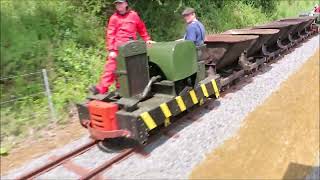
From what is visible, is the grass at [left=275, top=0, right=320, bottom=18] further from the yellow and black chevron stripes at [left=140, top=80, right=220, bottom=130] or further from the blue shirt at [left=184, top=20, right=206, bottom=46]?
the yellow and black chevron stripes at [left=140, top=80, right=220, bottom=130]

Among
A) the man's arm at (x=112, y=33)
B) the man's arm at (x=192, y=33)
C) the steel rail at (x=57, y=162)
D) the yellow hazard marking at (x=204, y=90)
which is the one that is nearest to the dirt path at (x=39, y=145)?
the steel rail at (x=57, y=162)

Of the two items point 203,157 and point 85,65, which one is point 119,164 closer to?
point 203,157

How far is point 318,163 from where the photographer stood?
17.0 feet

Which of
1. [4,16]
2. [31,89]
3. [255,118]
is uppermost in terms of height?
[4,16]

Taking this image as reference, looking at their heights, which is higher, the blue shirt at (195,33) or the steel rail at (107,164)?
the blue shirt at (195,33)

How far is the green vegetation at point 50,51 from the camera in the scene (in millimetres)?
7414

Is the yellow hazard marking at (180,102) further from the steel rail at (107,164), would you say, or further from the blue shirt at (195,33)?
the blue shirt at (195,33)

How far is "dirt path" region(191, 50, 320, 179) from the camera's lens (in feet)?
17.0

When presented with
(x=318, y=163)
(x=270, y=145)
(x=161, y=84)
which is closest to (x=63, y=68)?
(x=161, y=84)

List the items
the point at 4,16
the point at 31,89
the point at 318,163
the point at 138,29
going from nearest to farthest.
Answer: the point at 318,163 → the point at 138,29 → the point at 31,89 → the point at 4,16

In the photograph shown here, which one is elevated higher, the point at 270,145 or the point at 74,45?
the point at 74,45

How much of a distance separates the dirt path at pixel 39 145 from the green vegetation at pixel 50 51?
0.26 metres

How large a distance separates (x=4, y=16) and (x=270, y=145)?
6.24 metres

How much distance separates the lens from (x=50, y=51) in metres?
8.71
